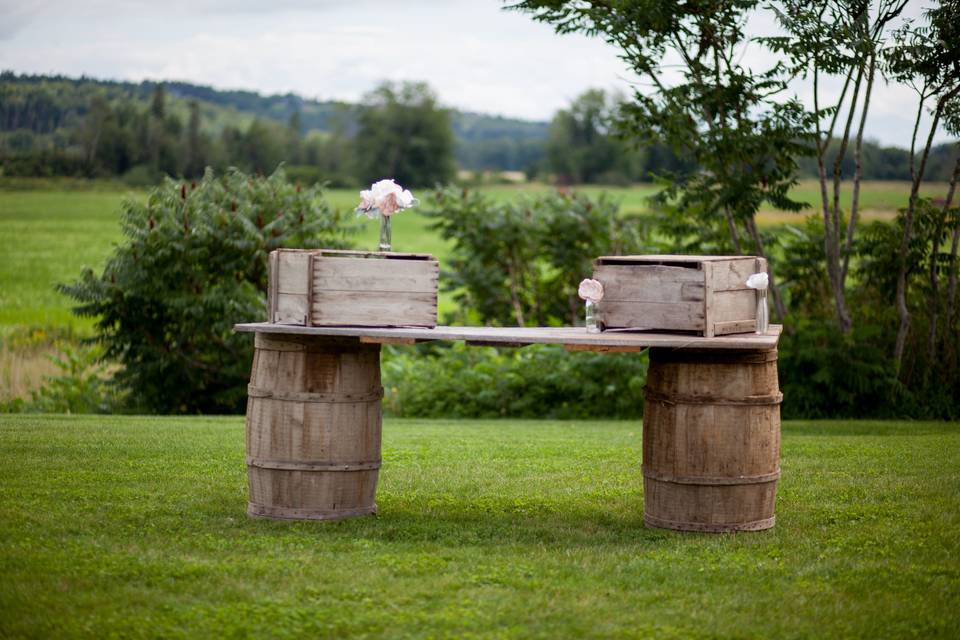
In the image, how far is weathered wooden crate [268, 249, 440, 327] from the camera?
22.0 feet

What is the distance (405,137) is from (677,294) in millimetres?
51514

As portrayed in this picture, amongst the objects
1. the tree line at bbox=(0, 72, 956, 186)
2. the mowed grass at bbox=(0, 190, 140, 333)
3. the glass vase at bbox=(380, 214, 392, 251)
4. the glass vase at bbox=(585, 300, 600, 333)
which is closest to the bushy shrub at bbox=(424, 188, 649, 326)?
the tree line at bbox=(0, 72, 956, 186)

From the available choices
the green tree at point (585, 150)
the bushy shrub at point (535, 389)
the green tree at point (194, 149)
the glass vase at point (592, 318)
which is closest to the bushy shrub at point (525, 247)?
the bushy shrub at point (535, 389)

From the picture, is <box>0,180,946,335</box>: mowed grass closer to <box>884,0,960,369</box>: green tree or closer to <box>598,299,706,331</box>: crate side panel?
<box>884,0,960,369</box>: green tree

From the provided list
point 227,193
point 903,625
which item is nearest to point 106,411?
point 227,193

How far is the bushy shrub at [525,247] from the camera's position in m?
18.9

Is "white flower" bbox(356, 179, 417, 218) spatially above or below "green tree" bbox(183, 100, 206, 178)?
below

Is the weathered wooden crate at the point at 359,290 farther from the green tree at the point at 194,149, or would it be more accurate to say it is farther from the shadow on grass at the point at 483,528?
the green tree at the point at 194,149

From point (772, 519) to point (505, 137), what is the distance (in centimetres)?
6355

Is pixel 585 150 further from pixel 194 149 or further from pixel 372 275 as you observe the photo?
pixel 372 275

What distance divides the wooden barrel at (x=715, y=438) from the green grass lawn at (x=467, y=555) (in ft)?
0.63

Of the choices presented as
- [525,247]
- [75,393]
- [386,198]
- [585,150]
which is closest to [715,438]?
[386,198]

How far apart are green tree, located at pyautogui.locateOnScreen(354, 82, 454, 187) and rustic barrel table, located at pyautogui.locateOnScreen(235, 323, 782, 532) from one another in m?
44.5

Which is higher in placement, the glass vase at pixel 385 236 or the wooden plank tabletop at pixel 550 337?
the glass vase at pixel 385 236
